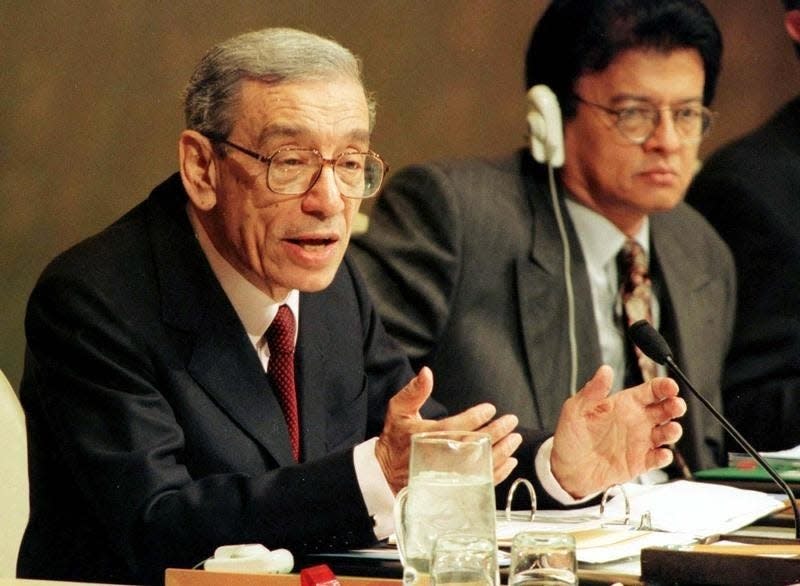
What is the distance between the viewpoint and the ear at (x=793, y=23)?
369cm

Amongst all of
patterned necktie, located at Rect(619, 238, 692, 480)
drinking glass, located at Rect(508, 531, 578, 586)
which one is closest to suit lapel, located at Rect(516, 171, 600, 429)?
patterned necktie, located at Rect(619, 238, 692, 480)

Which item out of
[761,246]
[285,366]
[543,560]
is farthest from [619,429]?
[761,246]

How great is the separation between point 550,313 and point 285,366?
1000 millimetres

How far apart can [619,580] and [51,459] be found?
95cm

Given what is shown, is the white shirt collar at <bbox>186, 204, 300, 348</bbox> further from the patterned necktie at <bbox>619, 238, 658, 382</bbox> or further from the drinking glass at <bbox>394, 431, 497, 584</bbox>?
the patterned necktie at <bbox>619, 238, 658, 382</bbox>

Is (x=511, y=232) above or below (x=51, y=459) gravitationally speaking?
above

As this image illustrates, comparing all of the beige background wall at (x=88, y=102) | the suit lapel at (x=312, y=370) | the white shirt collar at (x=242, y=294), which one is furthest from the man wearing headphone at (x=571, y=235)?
the white shirt collar at (x=242, y=294)

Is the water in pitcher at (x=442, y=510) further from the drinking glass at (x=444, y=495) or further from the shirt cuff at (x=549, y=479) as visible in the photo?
the shirt cuff at (x=549, y=479)

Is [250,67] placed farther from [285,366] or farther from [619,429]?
[619,429]

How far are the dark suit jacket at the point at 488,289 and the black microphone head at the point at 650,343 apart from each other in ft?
3.06

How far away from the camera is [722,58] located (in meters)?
3.57

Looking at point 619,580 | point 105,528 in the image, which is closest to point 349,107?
point 105,528

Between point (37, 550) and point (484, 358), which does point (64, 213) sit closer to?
point (37, 550)

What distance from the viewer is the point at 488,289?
3.09m
